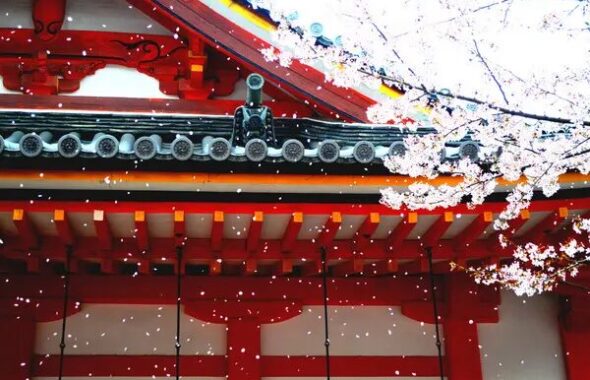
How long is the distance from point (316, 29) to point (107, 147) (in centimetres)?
287

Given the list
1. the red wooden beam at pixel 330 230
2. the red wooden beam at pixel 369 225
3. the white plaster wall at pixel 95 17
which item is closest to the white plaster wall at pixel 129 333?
the red wooden beam at pixel 330 230

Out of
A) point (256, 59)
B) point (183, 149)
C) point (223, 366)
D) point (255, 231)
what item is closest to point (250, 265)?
point (255, 231)

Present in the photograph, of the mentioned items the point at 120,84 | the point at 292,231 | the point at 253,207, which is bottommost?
the point at 292,231

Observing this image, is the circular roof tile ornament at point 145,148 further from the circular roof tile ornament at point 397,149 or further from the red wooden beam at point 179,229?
the circular roof tile ornament at point 397,149

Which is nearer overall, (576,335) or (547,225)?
(547,225)

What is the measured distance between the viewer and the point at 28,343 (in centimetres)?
704

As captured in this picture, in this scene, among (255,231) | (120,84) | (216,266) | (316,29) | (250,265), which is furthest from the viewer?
(120,84)

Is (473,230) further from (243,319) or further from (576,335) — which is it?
(243,319)

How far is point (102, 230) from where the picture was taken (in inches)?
248

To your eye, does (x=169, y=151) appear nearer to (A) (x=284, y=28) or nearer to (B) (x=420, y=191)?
(B) (x=420, y=191)

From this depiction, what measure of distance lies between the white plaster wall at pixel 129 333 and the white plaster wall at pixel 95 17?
2947 mm

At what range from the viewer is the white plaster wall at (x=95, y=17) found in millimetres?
8047

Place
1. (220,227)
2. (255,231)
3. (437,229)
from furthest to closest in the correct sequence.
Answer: (437,229) < (255,231) < (220,227)

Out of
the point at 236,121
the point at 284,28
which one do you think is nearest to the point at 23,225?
the point at 236,121
